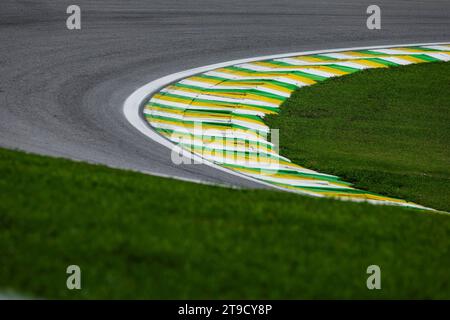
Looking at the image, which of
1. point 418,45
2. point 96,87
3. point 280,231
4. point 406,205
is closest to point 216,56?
point 96,87

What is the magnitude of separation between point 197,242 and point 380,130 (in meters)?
8.81

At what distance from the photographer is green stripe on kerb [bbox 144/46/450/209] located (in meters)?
11.6

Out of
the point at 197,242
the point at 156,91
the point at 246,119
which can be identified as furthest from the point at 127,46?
the point at 197,242

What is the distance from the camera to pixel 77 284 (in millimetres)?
5297

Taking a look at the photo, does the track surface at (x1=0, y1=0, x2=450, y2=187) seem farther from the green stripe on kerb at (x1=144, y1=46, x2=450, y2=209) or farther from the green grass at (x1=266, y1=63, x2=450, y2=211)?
the green grass at (x1=266, y1=63, x2=450, y2=211)

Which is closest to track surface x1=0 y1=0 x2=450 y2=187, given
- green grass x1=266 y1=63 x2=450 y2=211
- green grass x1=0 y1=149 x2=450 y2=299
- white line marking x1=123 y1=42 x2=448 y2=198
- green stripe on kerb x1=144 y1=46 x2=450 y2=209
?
white line marking x1=123 y1=42 x2=448 y2=198

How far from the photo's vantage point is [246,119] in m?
14.0

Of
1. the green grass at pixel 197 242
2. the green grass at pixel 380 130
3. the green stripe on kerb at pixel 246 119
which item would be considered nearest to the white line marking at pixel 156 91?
the green stripe on kerb at pixel 246 119

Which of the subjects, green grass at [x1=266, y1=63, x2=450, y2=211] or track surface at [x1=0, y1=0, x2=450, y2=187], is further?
green grass at [x1=266, y1=63, x2=450, y2=211]

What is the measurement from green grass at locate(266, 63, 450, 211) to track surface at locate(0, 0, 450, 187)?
213 centimetres

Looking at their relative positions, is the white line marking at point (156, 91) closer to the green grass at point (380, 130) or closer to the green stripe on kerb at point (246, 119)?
the green stripe on kerb at point (246, 119)

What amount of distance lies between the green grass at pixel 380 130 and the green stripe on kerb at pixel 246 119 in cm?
33
